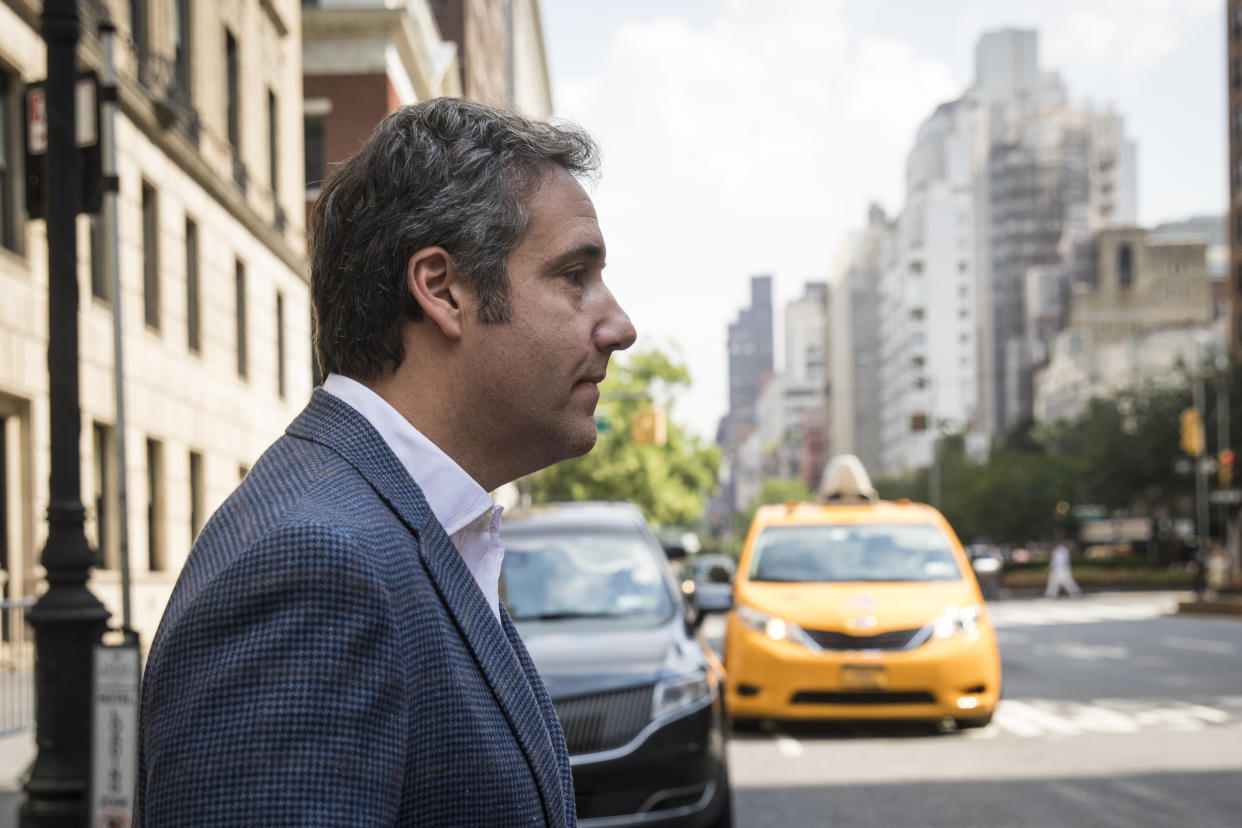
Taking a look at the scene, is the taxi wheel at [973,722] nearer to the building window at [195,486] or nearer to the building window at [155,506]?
the building window at [155,506]

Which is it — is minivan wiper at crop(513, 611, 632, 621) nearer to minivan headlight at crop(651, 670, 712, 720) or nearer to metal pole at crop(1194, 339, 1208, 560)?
minivan headlight at crop(651, 670, 712, 720)

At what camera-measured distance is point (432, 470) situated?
1.77m

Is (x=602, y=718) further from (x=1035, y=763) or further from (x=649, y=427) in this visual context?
(x=649, y=427)

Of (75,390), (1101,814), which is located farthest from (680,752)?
(75,390)

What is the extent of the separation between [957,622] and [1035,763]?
1171mm

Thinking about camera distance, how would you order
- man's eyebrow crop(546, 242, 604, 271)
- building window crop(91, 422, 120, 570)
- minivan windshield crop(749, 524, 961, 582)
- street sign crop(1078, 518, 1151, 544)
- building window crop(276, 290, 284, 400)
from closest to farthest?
man's eyebrow crop(546, 242, 604, 271) → minivan windshield crop(749, 524, 961, 582) → building window crop(91, 422, 120, 570) → building window crop(276, 290, 284, 400) → street sign crop(1078, 518, 1151, 544)

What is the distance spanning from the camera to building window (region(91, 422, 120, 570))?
18.8 metres

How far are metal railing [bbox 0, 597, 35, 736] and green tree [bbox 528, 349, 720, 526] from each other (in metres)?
48.6

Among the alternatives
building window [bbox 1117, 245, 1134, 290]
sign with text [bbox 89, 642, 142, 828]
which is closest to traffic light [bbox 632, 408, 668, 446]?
sign with text [bbox 89, 642, 142, 828]

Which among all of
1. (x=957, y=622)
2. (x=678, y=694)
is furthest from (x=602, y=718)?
(x=957, y=622)

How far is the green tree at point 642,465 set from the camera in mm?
68500

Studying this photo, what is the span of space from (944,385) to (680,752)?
15008 cm

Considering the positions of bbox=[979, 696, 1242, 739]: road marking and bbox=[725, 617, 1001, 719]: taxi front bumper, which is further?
bbox=[979, 696, 1242, 739]: road marking

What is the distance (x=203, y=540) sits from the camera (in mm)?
1566
